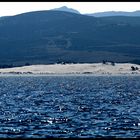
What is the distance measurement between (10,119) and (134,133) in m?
15.9

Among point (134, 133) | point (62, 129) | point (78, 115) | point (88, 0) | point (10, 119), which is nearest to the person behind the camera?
point (88, 0)

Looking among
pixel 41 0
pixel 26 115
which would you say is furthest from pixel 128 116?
pixel 41 0

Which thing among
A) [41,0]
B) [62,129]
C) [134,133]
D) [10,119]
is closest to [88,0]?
[41,0]

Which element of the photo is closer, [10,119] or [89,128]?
[89,128]

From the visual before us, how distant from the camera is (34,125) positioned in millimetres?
42250

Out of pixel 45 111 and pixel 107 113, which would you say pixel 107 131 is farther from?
pixel 45 111

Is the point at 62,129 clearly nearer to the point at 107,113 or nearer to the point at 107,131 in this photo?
the point at 107,131

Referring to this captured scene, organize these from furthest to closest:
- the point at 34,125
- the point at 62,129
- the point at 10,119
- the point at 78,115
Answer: the point at 78,115
the point at 10,119
the point at 34,125
the point at 62,129

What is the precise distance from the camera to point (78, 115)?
51.0m

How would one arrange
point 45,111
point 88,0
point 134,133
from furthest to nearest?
A: point 45,111 → point 134,133 → point 88,0

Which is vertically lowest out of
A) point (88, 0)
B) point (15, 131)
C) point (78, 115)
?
point (88, 0)

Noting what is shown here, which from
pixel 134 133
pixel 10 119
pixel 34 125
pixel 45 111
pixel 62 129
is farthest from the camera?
pixel 45 111

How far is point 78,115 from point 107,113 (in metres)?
3.52

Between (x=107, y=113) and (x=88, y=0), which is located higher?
(x=107, y=113)
